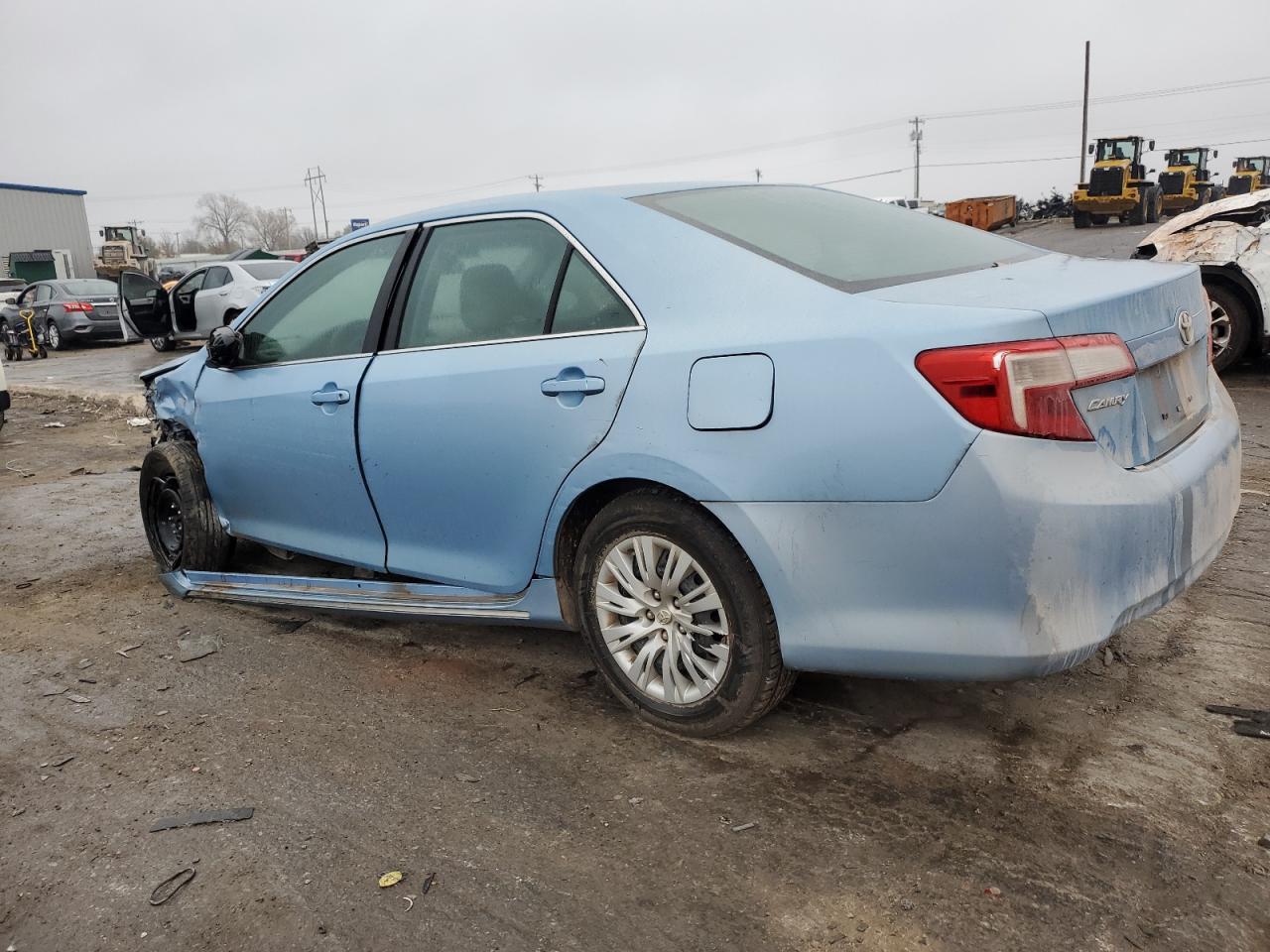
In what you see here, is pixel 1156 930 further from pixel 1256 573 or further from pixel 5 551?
pixel 5 551

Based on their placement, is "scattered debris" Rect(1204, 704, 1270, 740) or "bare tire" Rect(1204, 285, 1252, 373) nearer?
"scattered debris" Rect(1204, 704, 1270, 740)

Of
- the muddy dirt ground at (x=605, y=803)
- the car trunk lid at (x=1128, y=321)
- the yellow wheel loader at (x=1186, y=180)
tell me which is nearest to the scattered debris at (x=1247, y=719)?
the muddy dirt ground at (x=605, y=803)

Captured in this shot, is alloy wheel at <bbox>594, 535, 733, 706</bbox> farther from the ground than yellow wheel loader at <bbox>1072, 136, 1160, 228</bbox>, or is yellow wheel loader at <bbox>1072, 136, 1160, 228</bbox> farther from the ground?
yellow wheel loader at <bbox>1072, 136, 1160, 228</bbox>

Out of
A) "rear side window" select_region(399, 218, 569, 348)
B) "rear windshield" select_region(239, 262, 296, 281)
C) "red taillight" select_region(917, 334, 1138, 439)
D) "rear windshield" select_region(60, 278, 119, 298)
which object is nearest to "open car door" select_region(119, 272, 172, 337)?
"rear side window" select_region(399, 218, 569, 348)

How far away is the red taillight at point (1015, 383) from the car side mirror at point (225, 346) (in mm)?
2926

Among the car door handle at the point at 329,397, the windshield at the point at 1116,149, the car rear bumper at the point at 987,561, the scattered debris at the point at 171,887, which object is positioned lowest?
the scattered debris at the point at 171,887

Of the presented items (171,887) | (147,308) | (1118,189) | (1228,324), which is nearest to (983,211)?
(1118,189)

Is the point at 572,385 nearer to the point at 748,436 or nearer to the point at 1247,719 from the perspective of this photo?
the point at 748,436

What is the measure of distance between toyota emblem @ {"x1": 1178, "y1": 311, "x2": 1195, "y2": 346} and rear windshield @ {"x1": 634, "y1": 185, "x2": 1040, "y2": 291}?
1.72 ft

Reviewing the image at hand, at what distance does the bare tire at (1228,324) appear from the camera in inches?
306

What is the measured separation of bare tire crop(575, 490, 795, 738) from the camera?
262 cm

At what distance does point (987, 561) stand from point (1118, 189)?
1217 inches

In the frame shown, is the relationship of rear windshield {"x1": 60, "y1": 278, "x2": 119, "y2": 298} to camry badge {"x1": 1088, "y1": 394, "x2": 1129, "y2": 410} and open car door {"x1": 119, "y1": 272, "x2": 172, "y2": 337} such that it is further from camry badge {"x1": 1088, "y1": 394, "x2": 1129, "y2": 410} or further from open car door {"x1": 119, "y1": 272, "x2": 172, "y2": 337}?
camry badge {"x1": 1088, "y1": 394, "x2": 1129, "y2": 410}

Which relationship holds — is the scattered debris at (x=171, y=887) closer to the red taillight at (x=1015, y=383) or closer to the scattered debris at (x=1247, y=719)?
the red taillight at (x=1015, y=383)
